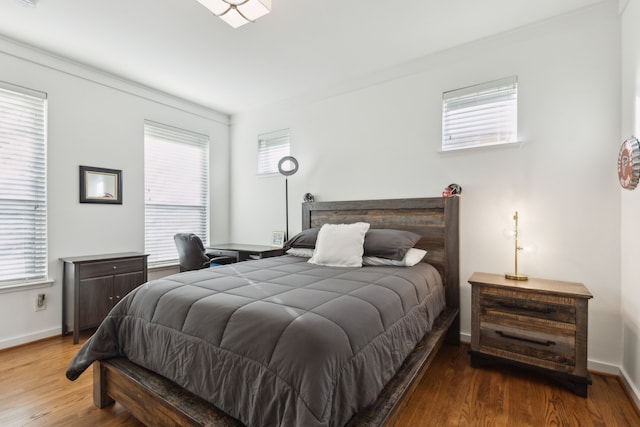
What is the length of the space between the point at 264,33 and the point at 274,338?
2.46 meters

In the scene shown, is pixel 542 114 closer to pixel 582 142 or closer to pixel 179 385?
pixel 582 142

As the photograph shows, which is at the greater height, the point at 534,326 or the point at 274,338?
the point at 274,338

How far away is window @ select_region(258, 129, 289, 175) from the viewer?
13.5 feet

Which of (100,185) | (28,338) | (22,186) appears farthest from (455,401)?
(22,186)

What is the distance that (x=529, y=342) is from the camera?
2070 millimetres

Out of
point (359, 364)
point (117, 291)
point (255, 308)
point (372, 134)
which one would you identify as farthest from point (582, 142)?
point (117, 291)

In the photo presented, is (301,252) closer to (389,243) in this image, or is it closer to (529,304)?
(389,243)

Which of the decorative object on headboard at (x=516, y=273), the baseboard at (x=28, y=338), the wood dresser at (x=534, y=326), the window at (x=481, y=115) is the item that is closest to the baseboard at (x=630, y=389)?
the wood dresser at (x=534, y=326)

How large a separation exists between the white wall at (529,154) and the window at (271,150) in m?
0.85

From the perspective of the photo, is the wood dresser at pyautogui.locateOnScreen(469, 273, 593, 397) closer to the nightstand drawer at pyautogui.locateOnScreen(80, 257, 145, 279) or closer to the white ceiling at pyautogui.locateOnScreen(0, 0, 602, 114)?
the white ceiling at pyautogui.locateOnScreen(0, 0, 602, 114)

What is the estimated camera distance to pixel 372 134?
3.29 meters

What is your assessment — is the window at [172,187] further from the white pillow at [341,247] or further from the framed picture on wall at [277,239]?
the white pillow at [341,247]

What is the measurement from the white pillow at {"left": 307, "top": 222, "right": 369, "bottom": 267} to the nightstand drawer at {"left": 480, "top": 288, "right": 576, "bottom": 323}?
3.23 ft

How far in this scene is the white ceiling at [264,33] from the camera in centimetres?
225
